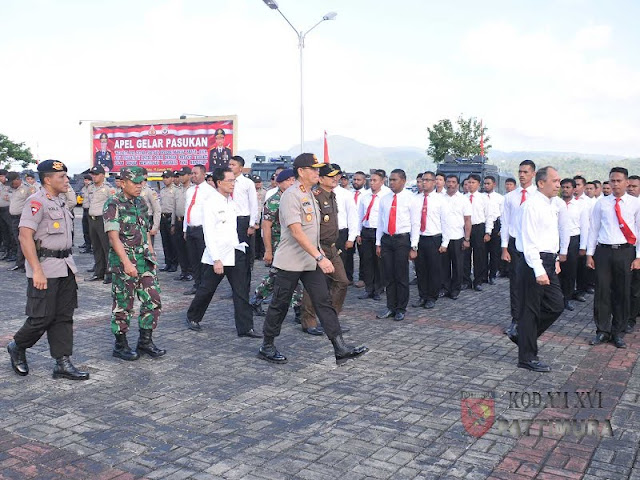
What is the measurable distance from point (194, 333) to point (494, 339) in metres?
3.51

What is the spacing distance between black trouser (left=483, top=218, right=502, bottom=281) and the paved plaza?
4240mm

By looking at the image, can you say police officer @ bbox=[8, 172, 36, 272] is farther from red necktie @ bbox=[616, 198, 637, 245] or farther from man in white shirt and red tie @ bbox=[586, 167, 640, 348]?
red necktie @ bbox=[616, 198, 637, 245]

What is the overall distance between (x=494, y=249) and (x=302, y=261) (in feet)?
22.6

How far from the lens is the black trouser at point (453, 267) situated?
10.1 m

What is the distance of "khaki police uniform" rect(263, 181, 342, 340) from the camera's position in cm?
598

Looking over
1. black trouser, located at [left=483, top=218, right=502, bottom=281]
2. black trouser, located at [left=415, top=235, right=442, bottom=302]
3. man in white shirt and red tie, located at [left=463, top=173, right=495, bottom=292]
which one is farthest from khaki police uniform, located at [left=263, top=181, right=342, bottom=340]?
black trouser, located at [left=483, top=218, right=502, bottom=281]

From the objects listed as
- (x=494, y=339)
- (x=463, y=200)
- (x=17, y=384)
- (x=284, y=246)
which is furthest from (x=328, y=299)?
(x=463, y=200)

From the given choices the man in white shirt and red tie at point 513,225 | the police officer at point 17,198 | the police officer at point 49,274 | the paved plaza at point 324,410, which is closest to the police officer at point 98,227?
the police officer at point 17,198

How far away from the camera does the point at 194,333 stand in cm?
751

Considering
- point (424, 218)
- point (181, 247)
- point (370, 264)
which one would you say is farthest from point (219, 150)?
point (424, 218)

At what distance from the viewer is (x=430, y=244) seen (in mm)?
9562

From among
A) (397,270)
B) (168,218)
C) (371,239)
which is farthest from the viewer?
(168,218)

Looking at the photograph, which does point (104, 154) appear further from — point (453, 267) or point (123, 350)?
point (123, 350)

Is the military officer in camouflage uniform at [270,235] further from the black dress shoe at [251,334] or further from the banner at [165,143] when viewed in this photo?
the banner at [165,143]
